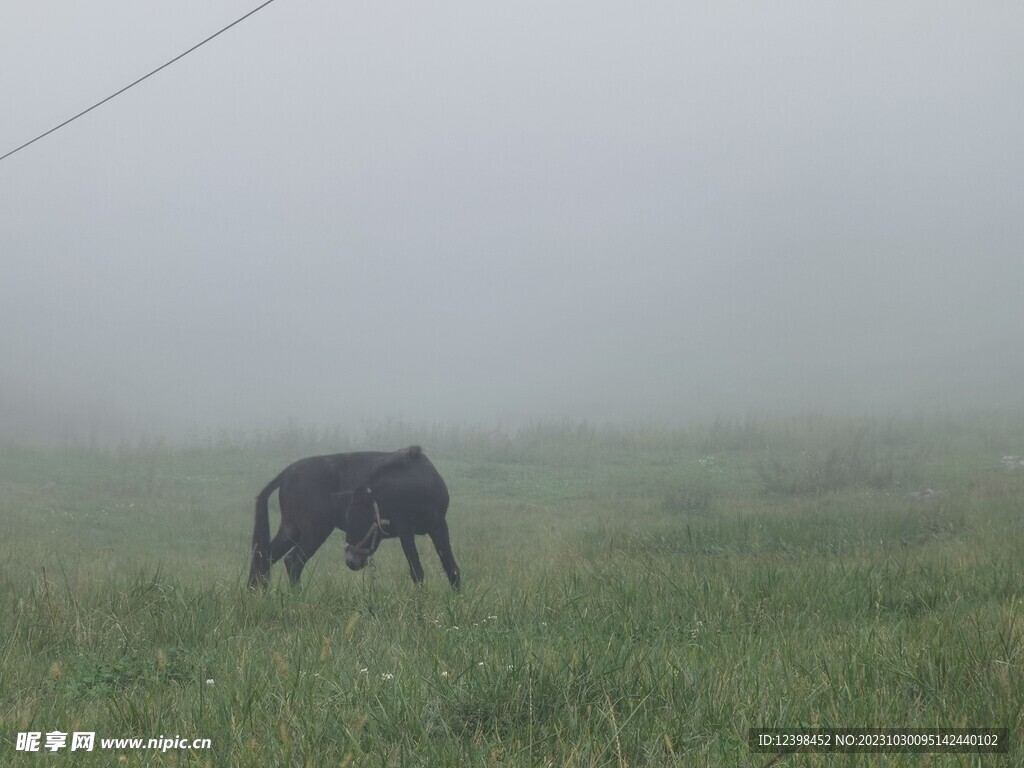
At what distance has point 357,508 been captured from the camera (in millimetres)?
9617

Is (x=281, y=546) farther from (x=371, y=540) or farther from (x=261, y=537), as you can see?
(x=371, y=540)

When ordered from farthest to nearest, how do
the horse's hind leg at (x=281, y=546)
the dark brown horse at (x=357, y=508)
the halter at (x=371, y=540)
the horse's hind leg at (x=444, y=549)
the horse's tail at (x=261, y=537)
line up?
the horse's hind leg at (x=281, y=546) < the horse's tail at (x=261, y=537) < the horse's hind leg at (x=444, y=549) < the dark brown horse at (x=357, y=508) < the halter at (x=371, y=540)

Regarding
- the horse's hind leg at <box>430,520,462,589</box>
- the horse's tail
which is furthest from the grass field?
the horse's tail

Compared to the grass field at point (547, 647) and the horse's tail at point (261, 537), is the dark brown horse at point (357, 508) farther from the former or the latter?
the grass field at point (547, 647)

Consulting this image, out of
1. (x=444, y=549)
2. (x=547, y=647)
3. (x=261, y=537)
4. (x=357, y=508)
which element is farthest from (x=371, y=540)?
(x=547, y=647)

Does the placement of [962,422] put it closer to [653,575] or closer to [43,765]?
[653,575]

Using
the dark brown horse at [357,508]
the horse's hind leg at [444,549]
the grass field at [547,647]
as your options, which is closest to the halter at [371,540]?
the dark brown horse at [357,508]

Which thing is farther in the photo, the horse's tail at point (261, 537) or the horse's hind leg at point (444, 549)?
Answer: the horse's tail at point (261, 537)

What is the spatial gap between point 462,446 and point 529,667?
74.4ft

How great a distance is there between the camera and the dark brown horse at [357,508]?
9484 millimetres

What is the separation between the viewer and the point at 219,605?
6.36 m

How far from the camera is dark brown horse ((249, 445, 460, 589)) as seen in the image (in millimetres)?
9484

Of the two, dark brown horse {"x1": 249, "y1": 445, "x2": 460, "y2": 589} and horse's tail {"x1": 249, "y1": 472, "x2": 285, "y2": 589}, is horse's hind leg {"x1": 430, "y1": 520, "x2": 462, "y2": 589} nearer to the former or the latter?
dark brown horse {"x1": 249, "y1": 445, "x2": 460, "y2": 589}

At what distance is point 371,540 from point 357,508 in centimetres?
55
